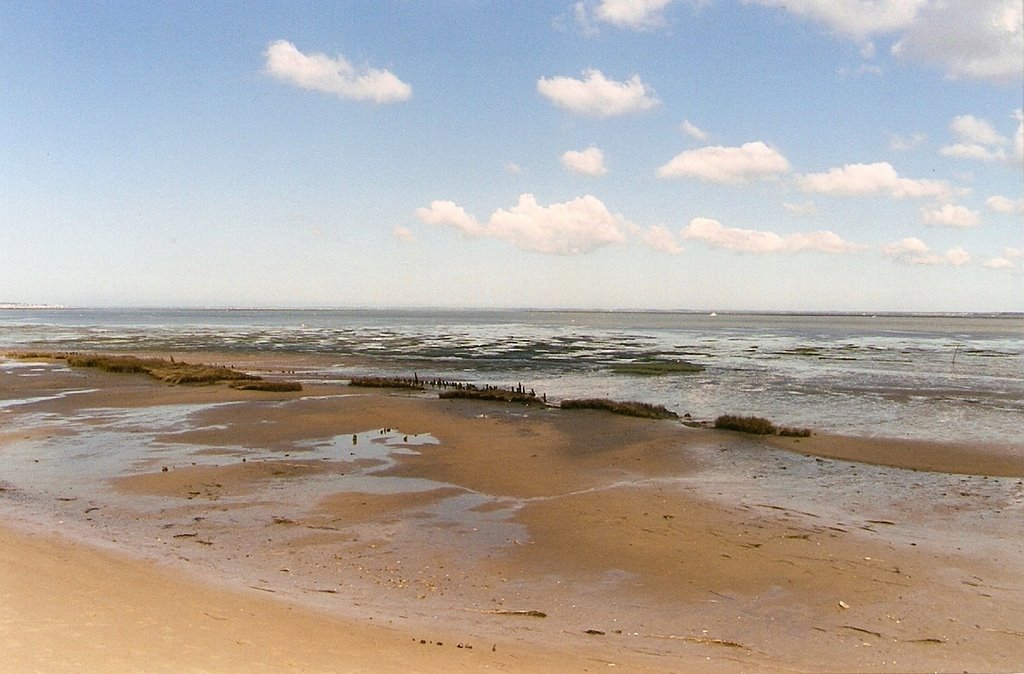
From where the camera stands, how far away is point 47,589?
836 centimetres

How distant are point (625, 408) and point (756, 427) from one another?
17.3 ft

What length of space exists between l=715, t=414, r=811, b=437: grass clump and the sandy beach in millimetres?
931

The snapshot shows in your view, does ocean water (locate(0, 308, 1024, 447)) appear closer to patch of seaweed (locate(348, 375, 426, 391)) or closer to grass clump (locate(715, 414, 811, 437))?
grass clump (locate(715, 414, 811, 437))

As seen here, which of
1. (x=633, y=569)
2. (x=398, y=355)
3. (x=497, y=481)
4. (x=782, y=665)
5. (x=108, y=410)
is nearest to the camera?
(x=782, y=665)

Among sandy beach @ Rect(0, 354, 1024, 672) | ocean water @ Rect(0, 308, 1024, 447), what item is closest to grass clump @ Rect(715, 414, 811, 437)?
sandy beach @ Rect(0, 354, 1024, 672)

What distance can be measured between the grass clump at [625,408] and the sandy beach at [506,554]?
4345mm

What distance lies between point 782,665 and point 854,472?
454 inches

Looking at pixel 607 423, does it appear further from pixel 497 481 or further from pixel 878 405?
pixel 878 405

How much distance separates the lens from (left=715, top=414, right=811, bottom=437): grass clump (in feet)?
72.6

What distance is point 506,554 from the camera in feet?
35.6

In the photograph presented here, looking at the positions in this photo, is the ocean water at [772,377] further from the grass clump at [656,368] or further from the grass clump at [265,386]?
the grass clump at [265,386]

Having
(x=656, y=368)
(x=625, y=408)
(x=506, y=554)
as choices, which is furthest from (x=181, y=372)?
(x=506, y=554)

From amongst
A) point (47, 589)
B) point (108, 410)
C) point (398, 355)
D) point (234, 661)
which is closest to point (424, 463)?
point (47, 589)

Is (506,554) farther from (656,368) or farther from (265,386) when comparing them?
(656,368)
